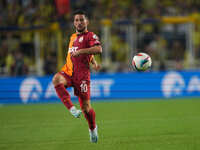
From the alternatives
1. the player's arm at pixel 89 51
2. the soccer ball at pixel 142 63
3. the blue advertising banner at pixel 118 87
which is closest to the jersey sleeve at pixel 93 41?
the player's arm at pixel 89 51

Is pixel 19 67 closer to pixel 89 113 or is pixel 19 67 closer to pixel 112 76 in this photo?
pixel 112 76

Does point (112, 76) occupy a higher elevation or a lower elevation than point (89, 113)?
lower

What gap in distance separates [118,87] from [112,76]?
53cm

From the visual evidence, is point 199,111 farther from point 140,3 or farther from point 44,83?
point 140,3

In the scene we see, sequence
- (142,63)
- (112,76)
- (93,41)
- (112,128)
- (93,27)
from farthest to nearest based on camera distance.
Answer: (93,27), (112,76), (112,128), (142,63), (93,41)

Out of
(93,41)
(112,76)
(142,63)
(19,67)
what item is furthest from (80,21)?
(19,67)

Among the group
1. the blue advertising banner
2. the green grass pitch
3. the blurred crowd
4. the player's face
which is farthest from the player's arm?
the blurred crowd

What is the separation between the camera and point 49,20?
58.7 ft

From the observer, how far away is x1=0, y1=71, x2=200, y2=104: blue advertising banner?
15.1 metres

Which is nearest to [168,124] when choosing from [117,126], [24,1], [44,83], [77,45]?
[117,126]

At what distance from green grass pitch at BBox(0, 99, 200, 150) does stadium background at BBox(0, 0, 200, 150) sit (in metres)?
0.02

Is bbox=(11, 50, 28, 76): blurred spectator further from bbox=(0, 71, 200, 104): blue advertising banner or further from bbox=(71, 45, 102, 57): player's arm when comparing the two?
bbox=(71, 45, 102, 57): player's arm

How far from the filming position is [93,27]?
17.5 metres

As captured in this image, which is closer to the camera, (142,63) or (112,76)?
(142,63)
